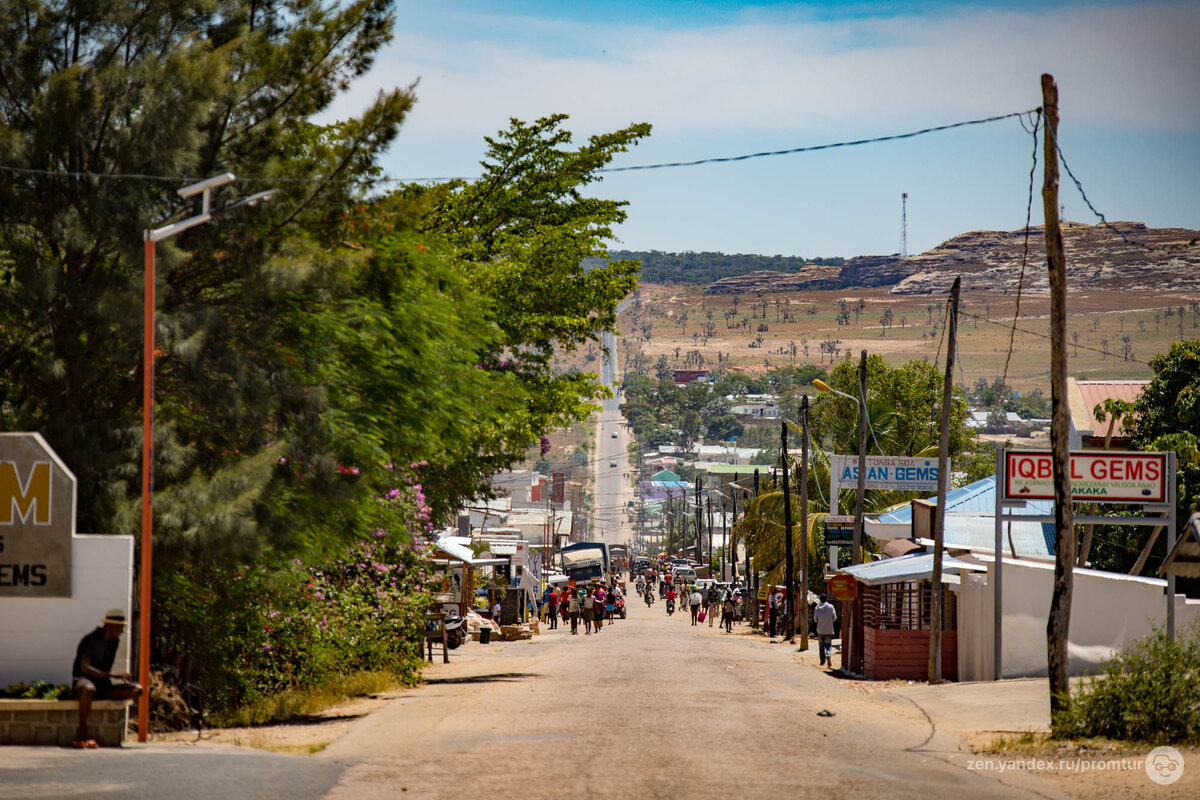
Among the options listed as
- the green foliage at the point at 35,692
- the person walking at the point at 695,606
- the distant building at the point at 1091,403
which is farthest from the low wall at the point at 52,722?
the person walking at the point at 695,606

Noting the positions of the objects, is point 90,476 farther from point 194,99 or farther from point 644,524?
point 644,524

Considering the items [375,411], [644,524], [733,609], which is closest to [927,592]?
[375,411]

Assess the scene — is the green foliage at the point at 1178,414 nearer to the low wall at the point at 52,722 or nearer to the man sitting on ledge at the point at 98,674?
the man sitting on ledge at the point at 98,674

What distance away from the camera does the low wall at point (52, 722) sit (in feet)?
46.3

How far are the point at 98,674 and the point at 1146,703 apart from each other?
12101 millimetres

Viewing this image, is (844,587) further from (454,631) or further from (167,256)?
(167,256)

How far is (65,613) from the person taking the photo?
14.9m

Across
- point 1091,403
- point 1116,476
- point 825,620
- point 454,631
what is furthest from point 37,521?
point 1091,403

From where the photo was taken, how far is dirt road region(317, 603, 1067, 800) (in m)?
12.0

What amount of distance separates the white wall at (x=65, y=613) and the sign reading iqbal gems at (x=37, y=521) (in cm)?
12

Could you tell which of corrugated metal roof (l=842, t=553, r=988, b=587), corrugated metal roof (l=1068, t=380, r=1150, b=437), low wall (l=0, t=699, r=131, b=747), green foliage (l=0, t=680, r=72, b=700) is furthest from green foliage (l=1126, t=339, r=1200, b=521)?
green foliage (l=0, t=680, r=72, b=700)

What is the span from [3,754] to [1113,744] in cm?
1245

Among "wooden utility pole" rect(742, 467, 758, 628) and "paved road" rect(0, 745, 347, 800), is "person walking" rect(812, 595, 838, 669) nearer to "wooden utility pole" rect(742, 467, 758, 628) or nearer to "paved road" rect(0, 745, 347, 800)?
"wooden utility pole" rect(742, 467, 758, 628)

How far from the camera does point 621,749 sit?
1422cm
